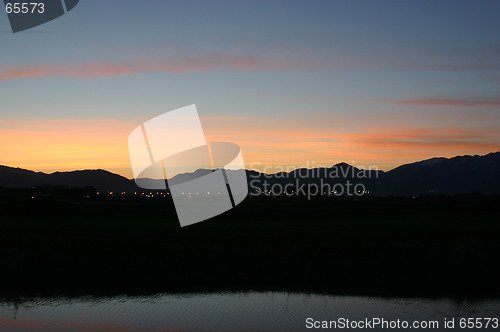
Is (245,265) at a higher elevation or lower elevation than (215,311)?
lower

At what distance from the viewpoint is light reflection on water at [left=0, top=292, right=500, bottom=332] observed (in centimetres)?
1986

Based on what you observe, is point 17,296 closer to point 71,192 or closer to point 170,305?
point 170,305

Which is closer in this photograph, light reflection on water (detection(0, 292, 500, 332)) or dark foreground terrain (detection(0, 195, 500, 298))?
light reflection on water (detection(0, 292, 500, 332))

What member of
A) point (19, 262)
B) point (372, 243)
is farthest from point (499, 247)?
point (19, 262)

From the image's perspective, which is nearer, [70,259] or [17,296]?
[17,296]

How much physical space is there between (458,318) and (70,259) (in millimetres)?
20756

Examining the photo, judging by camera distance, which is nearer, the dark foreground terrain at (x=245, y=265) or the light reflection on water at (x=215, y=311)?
the light reflection on water at (x=215, y=311)

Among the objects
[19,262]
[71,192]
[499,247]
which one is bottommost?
[71,192]

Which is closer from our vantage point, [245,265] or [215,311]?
[215,311]

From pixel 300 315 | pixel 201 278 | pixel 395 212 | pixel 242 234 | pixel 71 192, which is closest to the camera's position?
pixel 300 315

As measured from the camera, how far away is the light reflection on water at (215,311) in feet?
65.2

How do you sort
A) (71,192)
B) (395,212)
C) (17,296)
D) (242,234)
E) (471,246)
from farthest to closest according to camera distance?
(71,192) → (395,212) → (242,234) → (471,246) → (17,296)

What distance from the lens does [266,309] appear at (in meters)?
22.6

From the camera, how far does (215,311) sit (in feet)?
72.7
